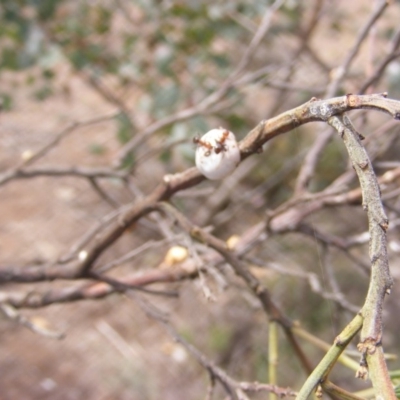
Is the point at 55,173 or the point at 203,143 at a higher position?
the point at 203,143

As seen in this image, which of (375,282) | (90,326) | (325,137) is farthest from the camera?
(90,326)

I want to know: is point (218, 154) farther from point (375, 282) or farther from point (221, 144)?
point (375, 282)

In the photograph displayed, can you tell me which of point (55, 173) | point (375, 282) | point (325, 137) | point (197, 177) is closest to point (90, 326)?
point (55, 173)

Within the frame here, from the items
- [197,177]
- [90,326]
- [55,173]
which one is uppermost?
[197,177]

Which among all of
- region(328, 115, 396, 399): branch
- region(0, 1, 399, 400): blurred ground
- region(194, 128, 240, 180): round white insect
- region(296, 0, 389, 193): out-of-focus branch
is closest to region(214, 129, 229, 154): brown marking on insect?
region(194, 128, 240, 180): round white insect

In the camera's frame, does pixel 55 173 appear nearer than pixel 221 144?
No

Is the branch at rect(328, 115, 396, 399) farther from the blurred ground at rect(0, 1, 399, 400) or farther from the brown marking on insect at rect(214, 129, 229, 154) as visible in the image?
the blurred ground at rect(0, 1, 399, 400)

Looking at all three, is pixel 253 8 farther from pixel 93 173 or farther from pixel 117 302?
pixel 117 302

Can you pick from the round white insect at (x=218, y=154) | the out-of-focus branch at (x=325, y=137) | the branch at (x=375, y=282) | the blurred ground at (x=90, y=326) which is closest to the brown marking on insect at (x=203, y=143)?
the round white insect at (x=218, y=154)

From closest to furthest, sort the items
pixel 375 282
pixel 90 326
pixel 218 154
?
1. pixel 375 282
2. pixel 218 154
3. pixel 90 326
